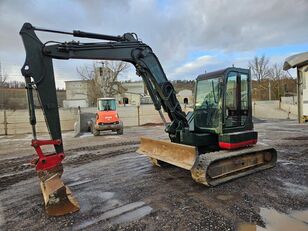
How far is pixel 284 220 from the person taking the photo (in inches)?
142

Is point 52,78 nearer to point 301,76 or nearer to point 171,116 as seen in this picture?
point 171,116

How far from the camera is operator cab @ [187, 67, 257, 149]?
561cm

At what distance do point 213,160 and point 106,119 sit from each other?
1168 cm

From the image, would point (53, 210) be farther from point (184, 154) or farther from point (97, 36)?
point (97, 36)

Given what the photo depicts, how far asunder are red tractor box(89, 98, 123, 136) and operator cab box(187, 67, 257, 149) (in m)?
10.0

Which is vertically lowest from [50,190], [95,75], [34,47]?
[50,190]

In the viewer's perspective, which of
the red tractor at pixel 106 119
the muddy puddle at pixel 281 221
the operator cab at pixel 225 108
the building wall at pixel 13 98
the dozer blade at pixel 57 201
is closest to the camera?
the muddy puddle at pixel 281 221

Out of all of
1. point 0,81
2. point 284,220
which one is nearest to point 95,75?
point 0,81

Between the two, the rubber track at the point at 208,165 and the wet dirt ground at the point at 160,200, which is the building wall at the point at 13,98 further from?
the rubber track at the point at 208,165

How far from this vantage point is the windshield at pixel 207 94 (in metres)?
5.82

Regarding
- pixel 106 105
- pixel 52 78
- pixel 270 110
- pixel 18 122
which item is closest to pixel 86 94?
pixel 18 122

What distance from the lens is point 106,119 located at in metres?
15.9

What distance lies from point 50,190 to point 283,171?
16.7ft

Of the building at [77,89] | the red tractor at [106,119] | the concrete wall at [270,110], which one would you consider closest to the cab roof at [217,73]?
the red tractor at [106,119]
